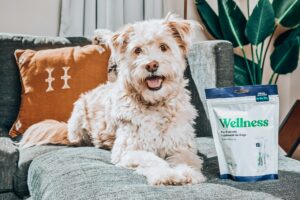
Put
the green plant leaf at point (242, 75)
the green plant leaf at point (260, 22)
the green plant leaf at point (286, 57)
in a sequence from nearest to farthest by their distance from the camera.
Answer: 1. the green plant leaf at point (260, 22)
2. the green plant leaf at point (286, 57)
3. the green plant leaf at point (242, 75)

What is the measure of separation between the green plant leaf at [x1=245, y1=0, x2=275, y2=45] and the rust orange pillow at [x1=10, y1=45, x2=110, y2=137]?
1.22 m

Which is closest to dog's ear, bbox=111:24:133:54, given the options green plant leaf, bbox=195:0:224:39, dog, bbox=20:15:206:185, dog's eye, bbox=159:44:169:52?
dog, bbox=20:15:206:185

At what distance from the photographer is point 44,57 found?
2.37m

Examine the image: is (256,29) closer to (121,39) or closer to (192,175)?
(121,39)

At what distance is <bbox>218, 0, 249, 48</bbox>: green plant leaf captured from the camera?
10.7 ft

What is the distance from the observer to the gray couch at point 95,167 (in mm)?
1320

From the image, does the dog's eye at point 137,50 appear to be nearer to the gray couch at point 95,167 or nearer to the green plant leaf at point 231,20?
the gray couch at point 95,167

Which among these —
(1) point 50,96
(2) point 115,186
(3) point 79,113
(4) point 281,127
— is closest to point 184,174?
(2) point 115,186

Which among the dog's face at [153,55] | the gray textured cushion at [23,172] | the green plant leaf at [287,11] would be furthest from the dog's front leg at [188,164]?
the green plant leaf at [287,11]

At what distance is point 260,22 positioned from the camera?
3.11m

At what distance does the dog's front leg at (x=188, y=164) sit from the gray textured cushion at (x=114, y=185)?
0.04 m

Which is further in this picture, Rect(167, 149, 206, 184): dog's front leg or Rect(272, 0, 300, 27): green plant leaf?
Rect(272, 0, 300, 27): green plant leaf

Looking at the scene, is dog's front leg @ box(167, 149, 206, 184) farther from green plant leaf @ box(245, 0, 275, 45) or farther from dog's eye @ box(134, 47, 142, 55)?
green plant leaf @ box(245, 0, 275, 45)

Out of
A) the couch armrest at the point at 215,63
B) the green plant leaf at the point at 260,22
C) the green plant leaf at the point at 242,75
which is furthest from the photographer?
the green plant leaf at the point at 242,75
